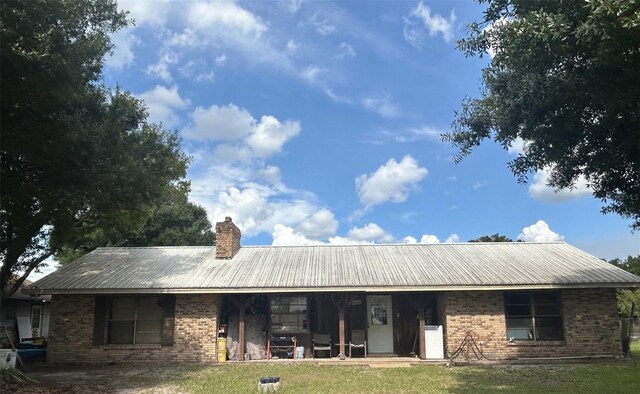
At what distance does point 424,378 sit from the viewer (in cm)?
1230

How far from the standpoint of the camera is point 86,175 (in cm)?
1170

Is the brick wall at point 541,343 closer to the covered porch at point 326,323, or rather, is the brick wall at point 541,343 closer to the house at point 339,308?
the house at point 339,308

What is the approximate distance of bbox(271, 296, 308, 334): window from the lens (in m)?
17.0

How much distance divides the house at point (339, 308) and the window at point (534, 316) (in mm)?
31

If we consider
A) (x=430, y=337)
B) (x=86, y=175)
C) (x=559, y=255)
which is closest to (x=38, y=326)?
(x=86, y=175)

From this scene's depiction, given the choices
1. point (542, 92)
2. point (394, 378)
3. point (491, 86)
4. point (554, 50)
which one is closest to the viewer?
point (554, 50)

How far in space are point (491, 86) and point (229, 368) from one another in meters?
10.3

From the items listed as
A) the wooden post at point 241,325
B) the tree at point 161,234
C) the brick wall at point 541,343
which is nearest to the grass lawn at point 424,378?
the wooden post at point 241,325

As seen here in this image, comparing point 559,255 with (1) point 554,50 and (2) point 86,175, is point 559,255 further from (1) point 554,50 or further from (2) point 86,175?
(2) point 86,175

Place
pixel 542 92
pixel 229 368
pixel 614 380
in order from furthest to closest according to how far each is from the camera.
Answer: pixel 229 368
pixel 614 380
pixel 542 92

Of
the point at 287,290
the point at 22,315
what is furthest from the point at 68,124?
the point at 22,315

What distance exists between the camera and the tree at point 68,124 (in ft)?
29.8

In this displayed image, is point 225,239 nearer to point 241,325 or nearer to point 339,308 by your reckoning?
point 241,325

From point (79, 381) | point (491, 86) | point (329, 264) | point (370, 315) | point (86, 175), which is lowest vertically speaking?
point (79, 381)
